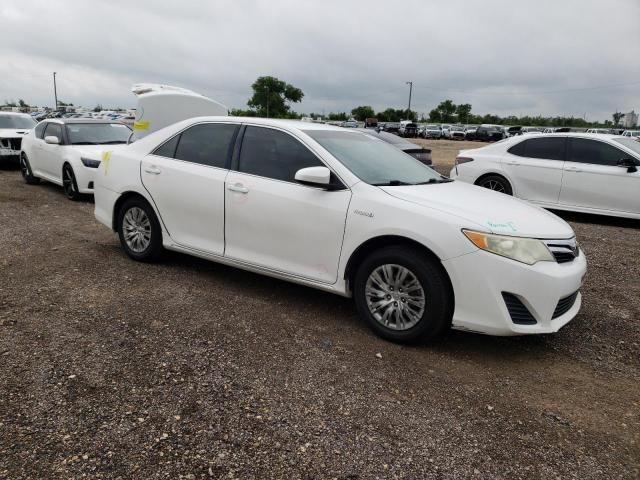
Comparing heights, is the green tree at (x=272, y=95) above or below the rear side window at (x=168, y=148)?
above

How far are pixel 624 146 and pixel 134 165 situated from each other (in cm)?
762

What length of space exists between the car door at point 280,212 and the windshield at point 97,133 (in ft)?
21.2

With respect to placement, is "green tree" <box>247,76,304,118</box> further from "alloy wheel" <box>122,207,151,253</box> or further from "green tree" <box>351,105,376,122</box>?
"alloy wheel" <box>122,207,151,253</box>

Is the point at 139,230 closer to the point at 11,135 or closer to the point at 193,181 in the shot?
the point at 193,181

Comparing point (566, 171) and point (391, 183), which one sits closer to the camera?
point (391, 183)

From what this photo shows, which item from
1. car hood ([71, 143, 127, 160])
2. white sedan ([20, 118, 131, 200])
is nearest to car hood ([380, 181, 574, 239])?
car hood ([71, 143, 127, 160])

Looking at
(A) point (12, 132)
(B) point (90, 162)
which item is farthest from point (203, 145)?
(A) point (12, 132)

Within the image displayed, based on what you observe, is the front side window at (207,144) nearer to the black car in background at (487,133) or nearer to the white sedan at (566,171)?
the white sedan at (566,171)

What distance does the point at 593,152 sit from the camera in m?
8.53

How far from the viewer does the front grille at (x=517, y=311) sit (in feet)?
11.2

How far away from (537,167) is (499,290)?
621cm

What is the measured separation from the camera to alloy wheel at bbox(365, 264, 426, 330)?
11.9 ft

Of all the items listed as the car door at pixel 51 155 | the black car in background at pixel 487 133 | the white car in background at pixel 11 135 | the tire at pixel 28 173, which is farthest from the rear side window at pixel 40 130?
the black car in background at pixel 487 133

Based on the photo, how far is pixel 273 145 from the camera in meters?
4.50
